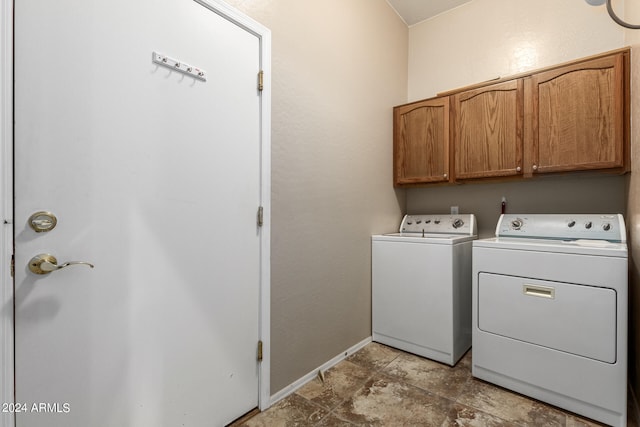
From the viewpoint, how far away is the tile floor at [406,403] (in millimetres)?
1505

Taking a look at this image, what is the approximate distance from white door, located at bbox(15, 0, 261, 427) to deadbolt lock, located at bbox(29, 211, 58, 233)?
2 cm

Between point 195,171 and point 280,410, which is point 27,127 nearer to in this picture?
point 195,171

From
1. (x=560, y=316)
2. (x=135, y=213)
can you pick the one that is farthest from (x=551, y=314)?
(x=135, y=213)

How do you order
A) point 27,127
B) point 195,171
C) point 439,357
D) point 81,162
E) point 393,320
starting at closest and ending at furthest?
point 27,127
point 81,162
point 195,171
point 439,357
point 393,320

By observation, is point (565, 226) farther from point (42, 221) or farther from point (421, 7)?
point (42, 221)

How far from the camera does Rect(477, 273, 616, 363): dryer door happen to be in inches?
58.7

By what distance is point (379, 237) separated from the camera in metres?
2.42

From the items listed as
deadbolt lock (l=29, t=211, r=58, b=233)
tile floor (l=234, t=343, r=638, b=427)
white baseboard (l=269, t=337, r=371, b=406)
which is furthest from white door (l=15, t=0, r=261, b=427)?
tile floor (l=234, t=343, r=638, b=427)

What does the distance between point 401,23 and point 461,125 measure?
1.32 metres

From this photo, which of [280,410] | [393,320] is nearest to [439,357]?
[393,320]

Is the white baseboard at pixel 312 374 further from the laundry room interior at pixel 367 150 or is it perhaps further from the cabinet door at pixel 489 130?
the cabinet door at pixel 489 130

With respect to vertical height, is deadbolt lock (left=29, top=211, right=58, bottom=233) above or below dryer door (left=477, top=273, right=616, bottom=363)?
above

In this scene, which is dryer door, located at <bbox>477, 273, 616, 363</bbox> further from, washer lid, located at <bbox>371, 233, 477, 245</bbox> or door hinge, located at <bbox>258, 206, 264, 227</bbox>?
door hinge, located at <bbox>258, 206, 264, 227</bbox>

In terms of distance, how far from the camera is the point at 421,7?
272cm
